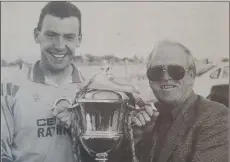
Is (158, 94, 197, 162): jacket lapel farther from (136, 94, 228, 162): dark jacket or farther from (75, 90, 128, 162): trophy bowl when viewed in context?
(75, 90, 128, 162): trophy bowl

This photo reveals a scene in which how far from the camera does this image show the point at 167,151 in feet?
3.58

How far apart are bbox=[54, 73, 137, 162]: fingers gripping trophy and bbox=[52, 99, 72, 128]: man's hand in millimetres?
12

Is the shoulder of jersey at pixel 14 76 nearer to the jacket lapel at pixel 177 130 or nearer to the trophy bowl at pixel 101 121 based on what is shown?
the trophy bowl at pixel 101 121

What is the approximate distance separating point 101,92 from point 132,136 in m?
0.16

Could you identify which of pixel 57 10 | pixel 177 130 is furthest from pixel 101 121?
pixel 57 10

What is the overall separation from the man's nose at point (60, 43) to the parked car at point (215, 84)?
1.36 feet

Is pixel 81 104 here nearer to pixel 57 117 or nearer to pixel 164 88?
pixel 57 117

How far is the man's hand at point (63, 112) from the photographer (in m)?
1.09

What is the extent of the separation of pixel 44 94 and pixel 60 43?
0.16m

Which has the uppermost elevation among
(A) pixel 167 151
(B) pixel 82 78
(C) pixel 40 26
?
(C) pixel 40 26

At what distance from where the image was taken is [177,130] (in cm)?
110

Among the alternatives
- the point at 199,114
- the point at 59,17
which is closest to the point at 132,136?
the point at 199,114

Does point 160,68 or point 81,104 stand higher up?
point 160,68

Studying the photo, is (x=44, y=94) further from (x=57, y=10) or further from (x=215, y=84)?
(x=215, y=84)
